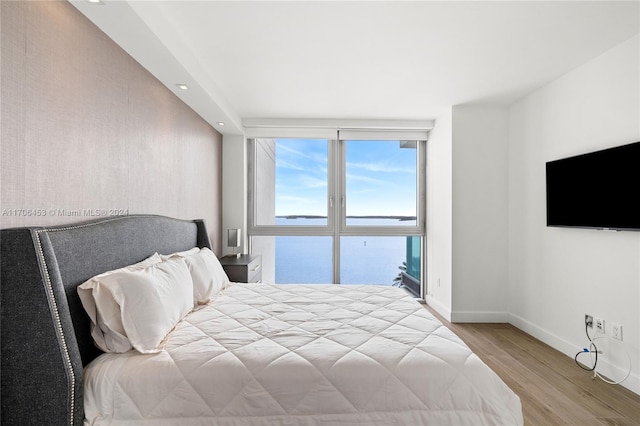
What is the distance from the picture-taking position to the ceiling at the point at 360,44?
204cm

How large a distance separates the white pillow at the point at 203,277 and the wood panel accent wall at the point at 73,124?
512 mm

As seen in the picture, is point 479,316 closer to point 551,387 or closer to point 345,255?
point 551,387

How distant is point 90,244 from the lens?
163 centimetres

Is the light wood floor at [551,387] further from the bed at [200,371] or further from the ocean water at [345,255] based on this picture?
the ocean water at [345,255]

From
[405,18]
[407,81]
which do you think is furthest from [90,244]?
[407,81]

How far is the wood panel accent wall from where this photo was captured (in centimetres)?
136

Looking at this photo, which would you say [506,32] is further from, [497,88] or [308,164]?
[308,164]

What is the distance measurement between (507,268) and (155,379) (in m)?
3.88

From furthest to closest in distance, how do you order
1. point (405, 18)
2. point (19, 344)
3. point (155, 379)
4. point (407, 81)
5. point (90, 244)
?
point (407, 81), point (405, 18), point (90, 244), point (155, 379), point (19, 344)

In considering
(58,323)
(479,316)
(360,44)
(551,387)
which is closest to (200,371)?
(58,323)

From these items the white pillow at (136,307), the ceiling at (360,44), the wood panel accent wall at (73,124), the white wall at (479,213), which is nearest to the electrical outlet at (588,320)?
the white wall at (479,213)

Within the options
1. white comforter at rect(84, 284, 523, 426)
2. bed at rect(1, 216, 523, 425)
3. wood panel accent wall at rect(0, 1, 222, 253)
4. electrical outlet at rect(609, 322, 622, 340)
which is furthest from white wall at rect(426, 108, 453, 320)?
wood panel accent wall at rect(0, 1, 222, 253)

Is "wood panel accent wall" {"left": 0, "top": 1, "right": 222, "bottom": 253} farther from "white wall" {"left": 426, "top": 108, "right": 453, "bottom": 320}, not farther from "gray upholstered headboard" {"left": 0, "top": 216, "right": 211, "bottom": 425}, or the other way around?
"white wall" {"left": 426, "top": 108, "right": 453, "bottom": 320}

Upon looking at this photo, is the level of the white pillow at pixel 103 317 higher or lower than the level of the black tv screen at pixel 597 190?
lower
